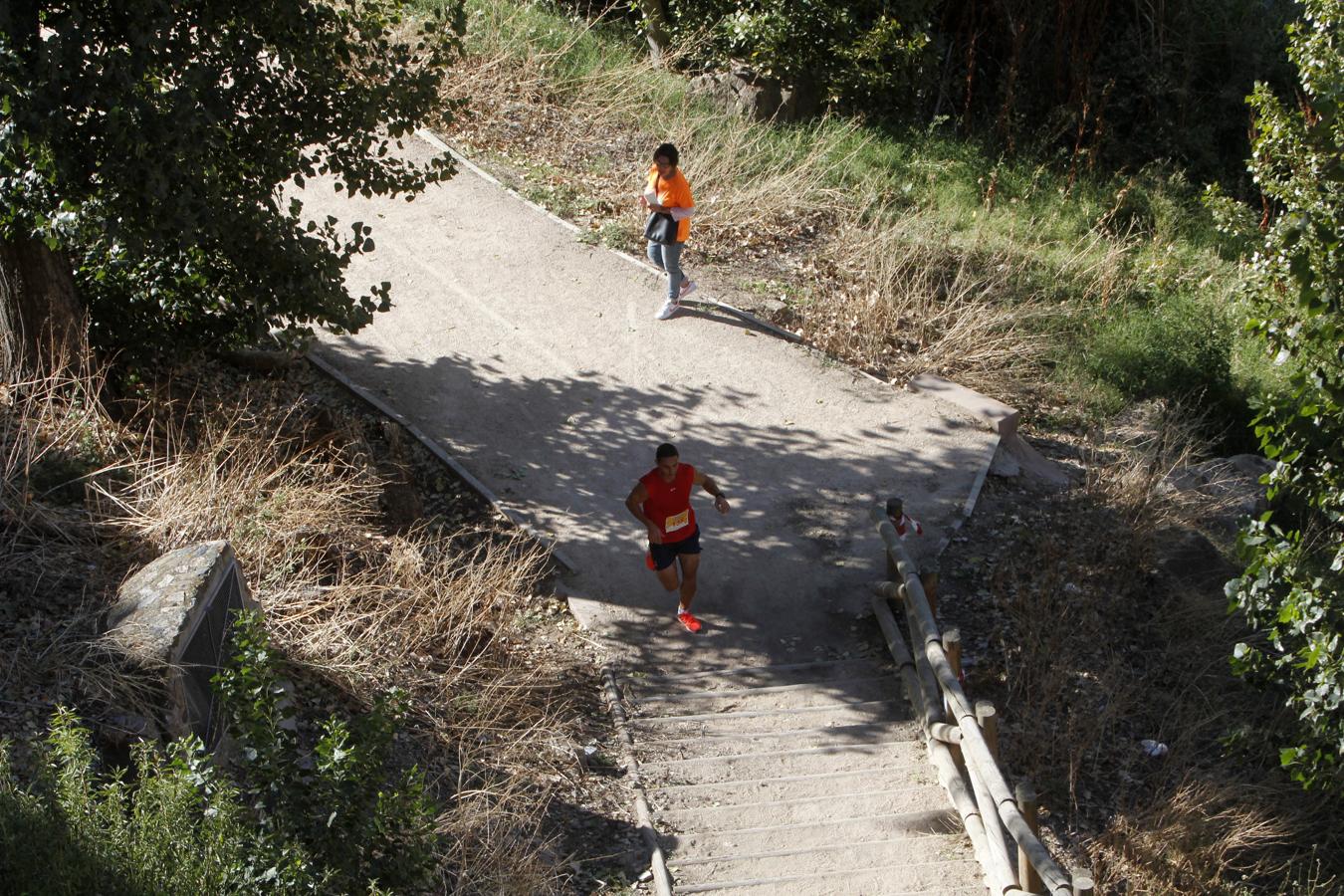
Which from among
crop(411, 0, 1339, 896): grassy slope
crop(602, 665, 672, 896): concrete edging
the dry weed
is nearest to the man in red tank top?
crop(602, 665, 672, 896): concrete edging

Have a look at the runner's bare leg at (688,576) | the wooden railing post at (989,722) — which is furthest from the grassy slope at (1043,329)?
the runner's bare leg at (688,576)

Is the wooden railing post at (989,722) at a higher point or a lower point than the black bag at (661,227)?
lower

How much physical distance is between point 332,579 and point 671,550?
2291 mm

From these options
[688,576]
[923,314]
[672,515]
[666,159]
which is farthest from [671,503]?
[923,314]

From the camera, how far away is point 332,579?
27.1 ft


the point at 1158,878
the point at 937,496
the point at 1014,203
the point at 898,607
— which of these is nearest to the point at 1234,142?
the point at 1014,203

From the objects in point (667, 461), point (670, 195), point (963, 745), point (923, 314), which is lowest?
point (963, 745)

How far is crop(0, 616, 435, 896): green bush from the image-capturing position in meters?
4.32

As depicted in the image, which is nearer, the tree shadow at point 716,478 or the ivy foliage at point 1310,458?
the ivy foliage at point 1310,458

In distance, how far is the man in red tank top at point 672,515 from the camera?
8.49m

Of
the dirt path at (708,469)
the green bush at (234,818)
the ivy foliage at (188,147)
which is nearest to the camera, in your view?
the green bush at (234,818)

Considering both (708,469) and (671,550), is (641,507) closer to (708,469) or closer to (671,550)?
(671,550)

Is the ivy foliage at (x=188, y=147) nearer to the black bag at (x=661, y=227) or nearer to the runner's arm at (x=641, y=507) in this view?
the runner's arm at (x=641, y=507)

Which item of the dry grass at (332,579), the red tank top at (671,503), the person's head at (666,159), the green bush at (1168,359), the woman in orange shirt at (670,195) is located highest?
the person's head at (666,159)
